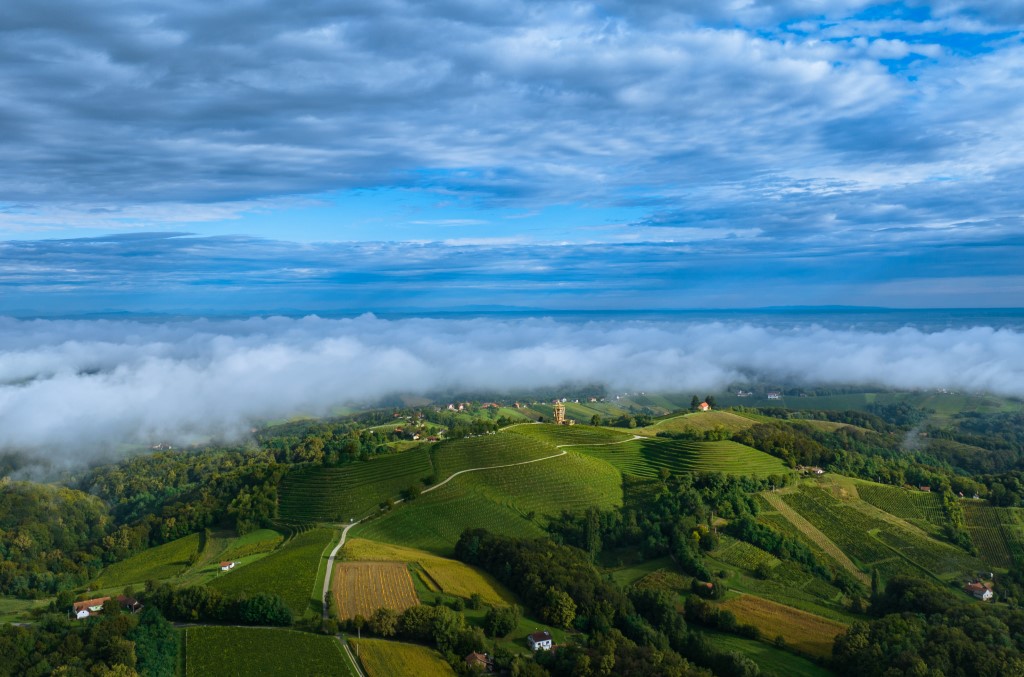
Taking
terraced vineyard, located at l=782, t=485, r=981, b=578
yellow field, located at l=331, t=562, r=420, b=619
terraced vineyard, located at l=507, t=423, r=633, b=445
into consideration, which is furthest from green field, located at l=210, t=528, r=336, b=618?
terraced vineyard, located at l=782, t=485, r=981, b=578

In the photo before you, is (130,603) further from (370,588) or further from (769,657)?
(769,657)

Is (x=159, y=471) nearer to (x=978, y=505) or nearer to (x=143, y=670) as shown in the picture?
(x=143, y=670)

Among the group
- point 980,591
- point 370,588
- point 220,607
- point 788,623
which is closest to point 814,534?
point 980,591

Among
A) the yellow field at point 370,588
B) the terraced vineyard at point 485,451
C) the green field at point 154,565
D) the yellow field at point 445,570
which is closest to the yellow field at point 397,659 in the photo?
the yellow field at point 370,588

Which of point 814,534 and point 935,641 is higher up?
point 935,641

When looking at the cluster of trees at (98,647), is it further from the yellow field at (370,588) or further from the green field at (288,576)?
the yellow field at (370,588)

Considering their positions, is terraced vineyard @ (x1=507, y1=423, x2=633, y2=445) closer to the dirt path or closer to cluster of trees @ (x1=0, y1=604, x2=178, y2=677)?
→ the dirt path
